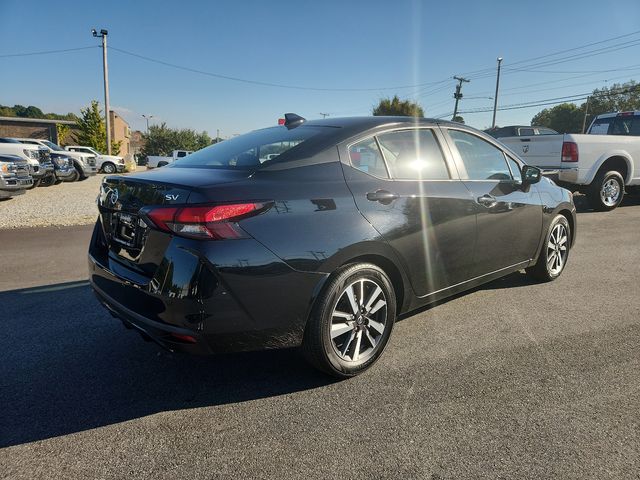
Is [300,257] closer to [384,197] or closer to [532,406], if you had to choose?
[384,197]

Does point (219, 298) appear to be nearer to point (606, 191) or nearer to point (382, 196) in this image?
point (382, 196)

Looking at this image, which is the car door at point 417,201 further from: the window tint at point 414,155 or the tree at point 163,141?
the tree at point 163,141

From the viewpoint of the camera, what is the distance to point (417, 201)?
3131mm

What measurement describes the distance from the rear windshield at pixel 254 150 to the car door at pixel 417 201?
1.28 feet

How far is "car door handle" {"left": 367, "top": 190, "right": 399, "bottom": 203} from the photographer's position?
2.89 metres

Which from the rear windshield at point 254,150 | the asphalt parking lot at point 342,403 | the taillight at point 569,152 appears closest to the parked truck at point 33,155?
the asphalt parking lot at point 342,403

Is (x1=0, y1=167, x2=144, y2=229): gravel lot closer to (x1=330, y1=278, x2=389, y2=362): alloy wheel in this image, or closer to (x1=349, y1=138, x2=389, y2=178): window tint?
(x1=349, y1=138, x2=389, y2=178): window tint

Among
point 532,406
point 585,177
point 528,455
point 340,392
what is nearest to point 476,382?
point 532,406

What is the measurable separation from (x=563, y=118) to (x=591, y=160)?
285 feet

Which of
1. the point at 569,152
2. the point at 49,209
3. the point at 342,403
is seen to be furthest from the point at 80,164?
the point at 342,403

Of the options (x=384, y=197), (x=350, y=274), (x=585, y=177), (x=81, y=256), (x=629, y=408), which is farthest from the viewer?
(x=585, y=177)

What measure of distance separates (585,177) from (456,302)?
6.75 metres

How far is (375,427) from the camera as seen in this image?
94.4 inches

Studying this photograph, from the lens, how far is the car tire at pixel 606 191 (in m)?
9.64
